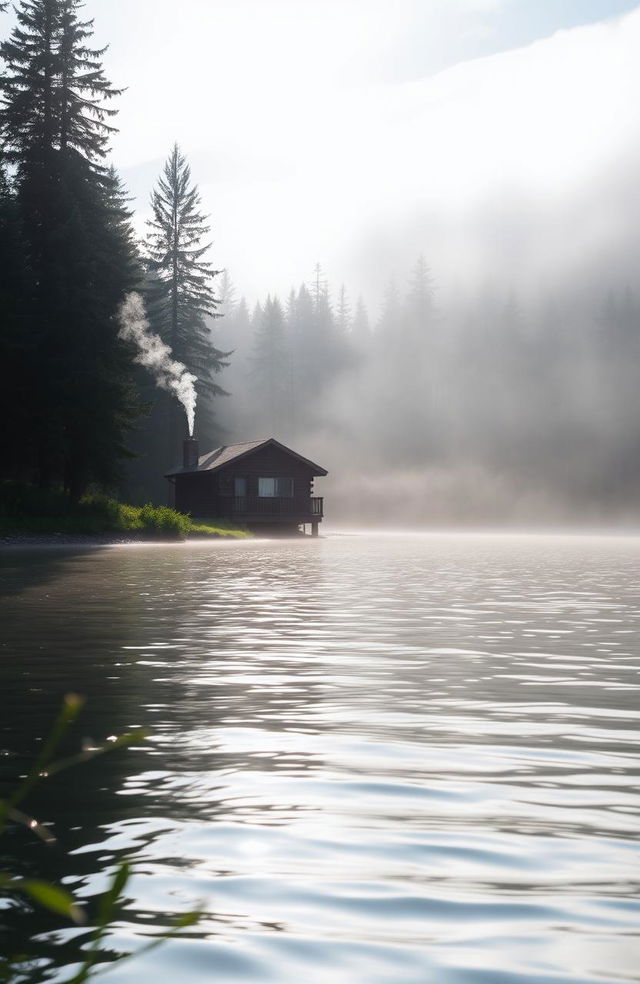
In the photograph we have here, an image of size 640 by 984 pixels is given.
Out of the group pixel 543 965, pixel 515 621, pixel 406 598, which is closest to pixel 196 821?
pixel 543 965

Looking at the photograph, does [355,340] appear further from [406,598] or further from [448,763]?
[448,763]

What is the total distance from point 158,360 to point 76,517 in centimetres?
2956

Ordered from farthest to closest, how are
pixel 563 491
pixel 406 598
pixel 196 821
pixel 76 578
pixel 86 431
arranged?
pixel 563 491 → pixel 86 431 → pixel 76 578 → pixel 406 598 → pixel 196 821

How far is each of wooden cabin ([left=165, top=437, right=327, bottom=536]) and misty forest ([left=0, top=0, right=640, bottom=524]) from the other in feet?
16.6

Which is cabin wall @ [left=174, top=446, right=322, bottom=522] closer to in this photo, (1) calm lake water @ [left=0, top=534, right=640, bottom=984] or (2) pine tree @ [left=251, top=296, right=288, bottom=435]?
(1) calm lake water @ [left=0, top=534, right=640, bottom=984]

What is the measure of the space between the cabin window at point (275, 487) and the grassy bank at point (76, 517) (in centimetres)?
1058

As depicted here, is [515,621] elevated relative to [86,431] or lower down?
lower down

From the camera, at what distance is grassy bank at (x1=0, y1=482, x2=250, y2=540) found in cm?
4566

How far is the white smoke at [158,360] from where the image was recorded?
66375 millimetres

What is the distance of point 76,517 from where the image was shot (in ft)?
159

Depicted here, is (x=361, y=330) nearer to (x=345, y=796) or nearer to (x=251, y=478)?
(x=251, y=478)

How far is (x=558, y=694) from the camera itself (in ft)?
34.6

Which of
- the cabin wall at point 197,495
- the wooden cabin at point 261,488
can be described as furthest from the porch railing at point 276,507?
the cabin wall at point 197,495

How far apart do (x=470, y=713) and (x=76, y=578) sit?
1776 centimetres
